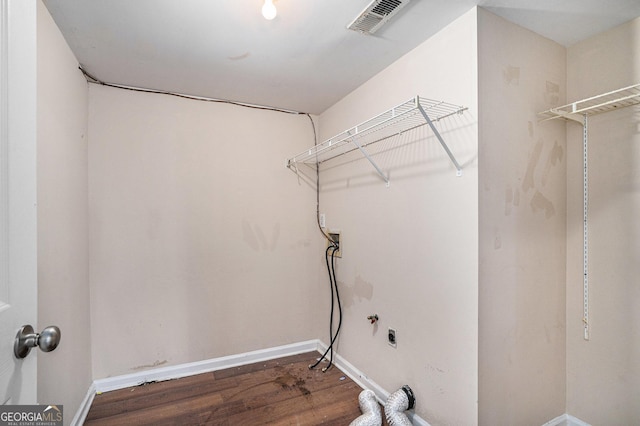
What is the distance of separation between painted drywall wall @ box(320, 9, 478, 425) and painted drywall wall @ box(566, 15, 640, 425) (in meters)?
0.78

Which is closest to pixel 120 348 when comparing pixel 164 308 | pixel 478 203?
pixel 164 308

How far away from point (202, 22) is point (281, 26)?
→ 0.42 metres

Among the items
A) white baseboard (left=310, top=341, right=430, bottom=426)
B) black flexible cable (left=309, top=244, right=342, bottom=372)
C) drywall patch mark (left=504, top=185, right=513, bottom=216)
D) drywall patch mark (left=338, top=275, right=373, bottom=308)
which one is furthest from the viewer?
black flexible cable (left=309, top=244, right=342, bottom=372)

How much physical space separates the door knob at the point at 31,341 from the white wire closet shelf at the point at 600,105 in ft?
7.14

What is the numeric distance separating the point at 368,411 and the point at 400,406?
226 mm

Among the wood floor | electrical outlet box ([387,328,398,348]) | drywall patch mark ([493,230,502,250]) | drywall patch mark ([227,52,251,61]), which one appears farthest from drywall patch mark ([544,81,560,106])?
the wood floor

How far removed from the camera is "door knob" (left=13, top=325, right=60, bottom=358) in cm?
77

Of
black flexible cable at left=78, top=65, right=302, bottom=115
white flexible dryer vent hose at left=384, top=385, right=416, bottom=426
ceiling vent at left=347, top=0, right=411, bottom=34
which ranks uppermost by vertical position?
ceiling vent at left=347, top=0, right=411, bottom=34

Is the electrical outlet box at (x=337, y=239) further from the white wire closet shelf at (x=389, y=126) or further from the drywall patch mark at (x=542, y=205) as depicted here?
the drywall patch mark at (x=542, y=205)

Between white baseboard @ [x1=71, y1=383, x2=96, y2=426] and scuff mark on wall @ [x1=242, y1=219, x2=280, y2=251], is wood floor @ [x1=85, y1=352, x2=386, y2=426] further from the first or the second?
scuff mark on wall @ [x1=242, y1=219, x2=280, y2=251]

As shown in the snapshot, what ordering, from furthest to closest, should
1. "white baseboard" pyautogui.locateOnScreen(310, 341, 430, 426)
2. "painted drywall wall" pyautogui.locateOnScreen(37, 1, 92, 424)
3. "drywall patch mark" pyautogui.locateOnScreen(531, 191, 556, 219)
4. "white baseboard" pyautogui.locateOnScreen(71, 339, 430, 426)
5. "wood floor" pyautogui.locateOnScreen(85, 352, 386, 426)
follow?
"white baseboard" pyautogui.locateOnScreen(71, 339, 430, 426) → "wood floor" pyautogui.locateOnScreen(85, 352, 386, 426) → "white baseboard" pyautogui.locateOnScreen(310, 341, 430, 426) → "drywall patch mark" pyautogui.locateOnScreen(531, 191, 556, 219) → "painted drywall wall" pyautogui.locateOnScreen(37, 1, 92, 424)

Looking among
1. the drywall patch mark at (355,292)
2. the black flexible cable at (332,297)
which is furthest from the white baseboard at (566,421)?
the black flexible cable at (332,297)

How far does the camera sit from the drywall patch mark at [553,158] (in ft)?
5.81

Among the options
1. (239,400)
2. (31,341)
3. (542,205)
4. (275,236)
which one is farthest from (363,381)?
(31,341)
